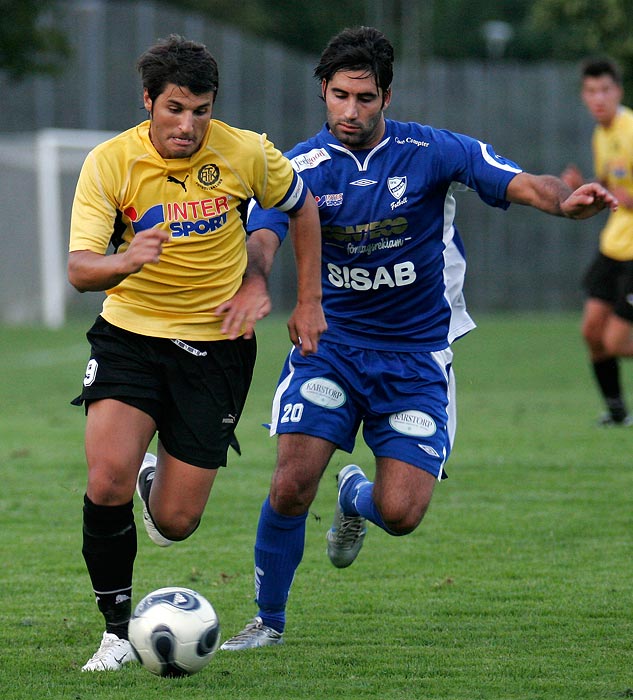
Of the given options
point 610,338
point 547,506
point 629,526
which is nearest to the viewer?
point 629,526

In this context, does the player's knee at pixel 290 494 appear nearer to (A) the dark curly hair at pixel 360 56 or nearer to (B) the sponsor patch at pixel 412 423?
(B) the sponsor patch at pixel 412 423

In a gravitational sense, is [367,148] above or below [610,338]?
above

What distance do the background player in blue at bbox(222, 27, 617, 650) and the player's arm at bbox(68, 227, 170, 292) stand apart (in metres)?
0.86

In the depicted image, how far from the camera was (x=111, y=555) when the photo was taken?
15.5 ft

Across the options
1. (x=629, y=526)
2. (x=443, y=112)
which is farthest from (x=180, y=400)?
(x=443, y=112)

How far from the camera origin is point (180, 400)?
491cm

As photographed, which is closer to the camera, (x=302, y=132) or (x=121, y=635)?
(x=121, y=635)

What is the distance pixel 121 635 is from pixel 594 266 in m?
7.24

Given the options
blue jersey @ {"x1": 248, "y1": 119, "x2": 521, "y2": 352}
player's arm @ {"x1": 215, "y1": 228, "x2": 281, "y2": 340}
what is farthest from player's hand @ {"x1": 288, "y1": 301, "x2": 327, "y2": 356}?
blue jersey @ {"x1": 248, "y1": 119, "x2": 521, "y2": 352}

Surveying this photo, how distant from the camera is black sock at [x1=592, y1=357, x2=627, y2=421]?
1101cm

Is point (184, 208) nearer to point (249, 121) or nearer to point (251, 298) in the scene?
point (251, 298)

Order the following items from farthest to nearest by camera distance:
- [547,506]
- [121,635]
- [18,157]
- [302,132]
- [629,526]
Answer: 1. [302,132]
2. [18,157]
3. [547,506]
4. [629,526]
5. [121,635]

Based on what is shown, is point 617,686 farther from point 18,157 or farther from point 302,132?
point 302,132

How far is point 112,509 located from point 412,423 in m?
1.33
